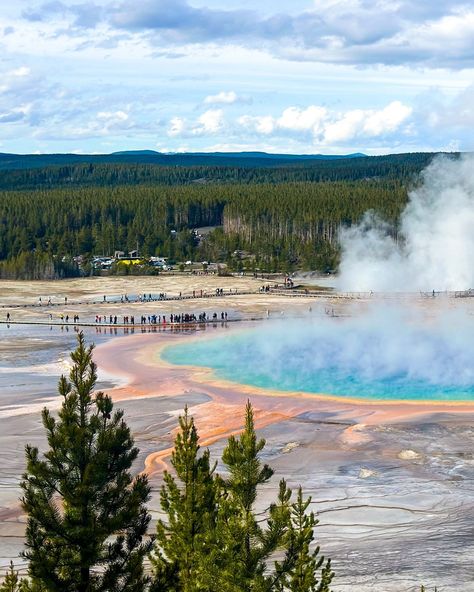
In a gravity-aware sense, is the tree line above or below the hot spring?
above

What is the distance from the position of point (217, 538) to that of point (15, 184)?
172955 millimetres

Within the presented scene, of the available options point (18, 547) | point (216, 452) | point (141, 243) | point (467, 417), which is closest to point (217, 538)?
point (18, 547)

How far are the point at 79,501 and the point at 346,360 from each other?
1222 inches

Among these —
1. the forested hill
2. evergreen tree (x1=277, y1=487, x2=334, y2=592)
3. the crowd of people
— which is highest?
the forested hill

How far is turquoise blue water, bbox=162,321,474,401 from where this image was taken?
3597 cm

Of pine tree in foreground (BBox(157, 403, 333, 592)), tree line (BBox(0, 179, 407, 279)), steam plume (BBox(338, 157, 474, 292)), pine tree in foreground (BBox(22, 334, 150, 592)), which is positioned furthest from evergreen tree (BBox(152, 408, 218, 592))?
tree line (BBox(0, 179, 407, 279))

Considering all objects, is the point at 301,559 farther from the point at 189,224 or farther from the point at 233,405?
the point at 189,224

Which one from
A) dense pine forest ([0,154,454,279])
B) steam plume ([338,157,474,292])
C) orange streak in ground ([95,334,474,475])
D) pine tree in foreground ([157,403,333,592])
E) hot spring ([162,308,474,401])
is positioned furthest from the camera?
dense pine forest ([0,154,454,279])

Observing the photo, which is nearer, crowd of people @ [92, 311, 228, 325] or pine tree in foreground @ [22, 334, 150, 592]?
pine tree in foreground @ [22, 334, 150, 592]

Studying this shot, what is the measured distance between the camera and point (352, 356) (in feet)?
141

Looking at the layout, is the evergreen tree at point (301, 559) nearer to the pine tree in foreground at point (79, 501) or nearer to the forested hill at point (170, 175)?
the pine tree in foreground at point (79, 501)

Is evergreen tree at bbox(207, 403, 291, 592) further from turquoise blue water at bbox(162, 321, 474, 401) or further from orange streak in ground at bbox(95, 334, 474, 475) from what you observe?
turquoise blue water at bbox(162, 321, 474, 401)

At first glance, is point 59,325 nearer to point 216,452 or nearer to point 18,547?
point 216,452

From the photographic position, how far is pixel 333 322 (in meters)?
54.8
